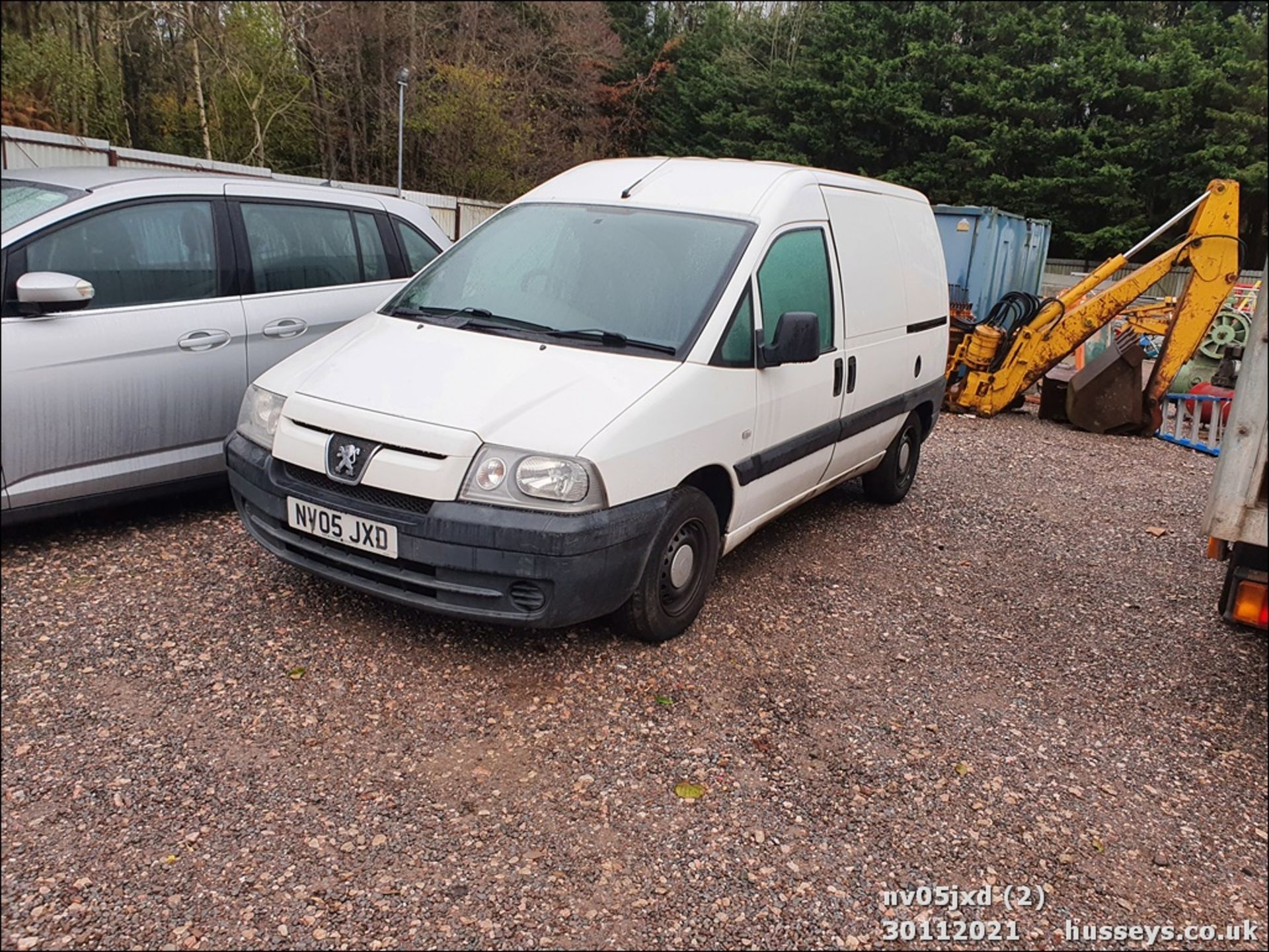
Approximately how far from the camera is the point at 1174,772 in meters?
3.21

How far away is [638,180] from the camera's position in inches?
175

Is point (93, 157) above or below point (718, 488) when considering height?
above

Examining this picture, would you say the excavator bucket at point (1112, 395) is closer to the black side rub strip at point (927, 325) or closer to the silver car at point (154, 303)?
the black side rub strip at point (927, 325)

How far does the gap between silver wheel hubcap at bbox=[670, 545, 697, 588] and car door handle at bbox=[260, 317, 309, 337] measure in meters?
2.06

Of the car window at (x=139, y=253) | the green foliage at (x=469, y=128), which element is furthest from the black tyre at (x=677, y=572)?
the car window at (x=139, y=253)

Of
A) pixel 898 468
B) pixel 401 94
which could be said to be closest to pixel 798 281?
pixel 898 468

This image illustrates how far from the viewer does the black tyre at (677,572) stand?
353 centimetres

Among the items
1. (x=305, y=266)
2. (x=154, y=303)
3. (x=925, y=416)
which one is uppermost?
(x=154, y=303)

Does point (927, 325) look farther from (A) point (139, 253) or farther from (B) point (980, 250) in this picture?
(B) point (980, 250)

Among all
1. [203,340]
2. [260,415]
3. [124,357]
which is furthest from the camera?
[260,415]

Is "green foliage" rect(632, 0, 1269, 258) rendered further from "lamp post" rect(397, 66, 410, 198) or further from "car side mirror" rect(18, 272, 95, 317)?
"car side mirror" rect(18, 272, 95, 317)

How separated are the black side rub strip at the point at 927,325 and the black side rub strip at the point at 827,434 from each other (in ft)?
1.18

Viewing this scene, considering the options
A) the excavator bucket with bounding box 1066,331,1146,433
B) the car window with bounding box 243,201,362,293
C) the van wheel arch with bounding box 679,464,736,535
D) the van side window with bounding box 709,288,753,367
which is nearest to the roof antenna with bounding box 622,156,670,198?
the van side window with bounding box 709,288,753,367

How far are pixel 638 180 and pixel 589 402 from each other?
1.67m
